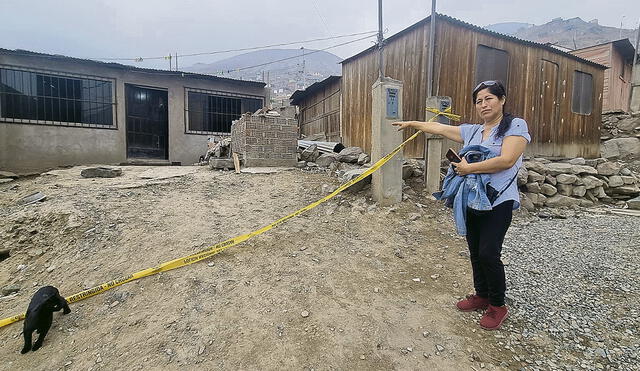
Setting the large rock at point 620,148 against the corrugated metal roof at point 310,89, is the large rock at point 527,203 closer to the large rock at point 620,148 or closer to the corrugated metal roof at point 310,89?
the corrugated metal roof at point 310,89

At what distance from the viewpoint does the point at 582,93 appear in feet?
34.4

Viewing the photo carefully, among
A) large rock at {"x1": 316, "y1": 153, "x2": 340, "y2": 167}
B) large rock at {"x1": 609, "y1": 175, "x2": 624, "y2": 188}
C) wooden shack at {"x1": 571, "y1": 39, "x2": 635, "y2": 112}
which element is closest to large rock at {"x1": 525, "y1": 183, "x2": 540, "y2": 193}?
large rock at {"x1": 609, "y1": 175, "x2": 624, "y2": 188}

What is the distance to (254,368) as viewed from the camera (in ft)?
6.36

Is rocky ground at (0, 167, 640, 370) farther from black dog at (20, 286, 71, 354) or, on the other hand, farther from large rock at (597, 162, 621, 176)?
large rock at (597, 162, 621, 176)

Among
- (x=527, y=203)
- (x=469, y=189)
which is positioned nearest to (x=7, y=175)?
(x=469, y=189)

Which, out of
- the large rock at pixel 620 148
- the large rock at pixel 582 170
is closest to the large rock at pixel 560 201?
the large rock at pixel 582 170

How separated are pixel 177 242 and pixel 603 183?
9.21 meters

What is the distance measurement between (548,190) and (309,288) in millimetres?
6124

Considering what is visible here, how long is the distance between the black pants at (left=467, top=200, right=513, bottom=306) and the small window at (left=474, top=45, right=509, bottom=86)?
22.7 ft

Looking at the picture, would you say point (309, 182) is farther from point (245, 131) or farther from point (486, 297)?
point (486, 297)

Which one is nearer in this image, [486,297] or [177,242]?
[486,297]

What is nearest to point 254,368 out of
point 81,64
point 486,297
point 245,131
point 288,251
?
point 288,251

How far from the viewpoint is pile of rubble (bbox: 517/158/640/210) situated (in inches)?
248

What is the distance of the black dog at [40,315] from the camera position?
7.54 ft
